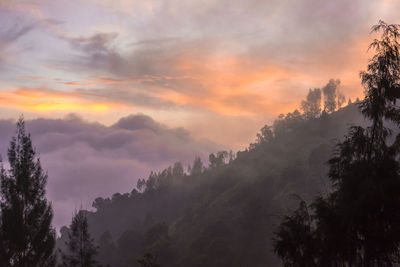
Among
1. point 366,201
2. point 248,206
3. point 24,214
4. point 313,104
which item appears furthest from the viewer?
point 313,104

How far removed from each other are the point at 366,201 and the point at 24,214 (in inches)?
1047

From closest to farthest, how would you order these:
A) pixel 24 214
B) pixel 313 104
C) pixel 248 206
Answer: pixel 24 214, pixel 248 206, pixel 313 104

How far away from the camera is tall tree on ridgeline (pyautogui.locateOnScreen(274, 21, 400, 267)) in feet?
45.6

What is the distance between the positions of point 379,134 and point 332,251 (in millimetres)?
5842

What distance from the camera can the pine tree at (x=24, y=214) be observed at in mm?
27141

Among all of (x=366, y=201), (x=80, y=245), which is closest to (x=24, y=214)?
(x=80, y=245)

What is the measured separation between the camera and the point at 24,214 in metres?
28.5

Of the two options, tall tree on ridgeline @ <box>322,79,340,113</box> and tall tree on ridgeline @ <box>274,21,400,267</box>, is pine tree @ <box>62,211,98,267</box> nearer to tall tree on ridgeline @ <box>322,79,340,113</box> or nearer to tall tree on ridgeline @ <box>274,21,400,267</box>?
tall tree on ridgeline @ <box>274,21,400,267</box>

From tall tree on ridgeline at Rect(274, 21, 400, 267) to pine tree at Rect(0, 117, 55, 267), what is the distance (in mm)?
21811

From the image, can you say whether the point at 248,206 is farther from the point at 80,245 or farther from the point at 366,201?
the point at 366,201

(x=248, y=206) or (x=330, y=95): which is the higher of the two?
(x=330, y=95)

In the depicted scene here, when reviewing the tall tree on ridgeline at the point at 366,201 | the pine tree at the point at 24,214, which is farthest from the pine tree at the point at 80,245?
the tall tree on ridgeline at the point at 366,201

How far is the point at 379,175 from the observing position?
14.4 metres

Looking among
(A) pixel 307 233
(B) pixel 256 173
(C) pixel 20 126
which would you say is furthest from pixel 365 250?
(B) pixel 256 173
